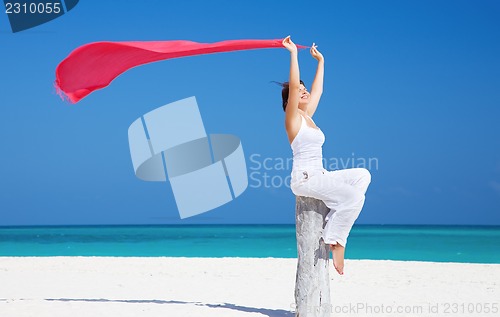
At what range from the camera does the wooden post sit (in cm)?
551

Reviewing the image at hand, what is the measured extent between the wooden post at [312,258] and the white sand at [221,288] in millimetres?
896

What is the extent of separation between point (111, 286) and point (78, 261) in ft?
13.2

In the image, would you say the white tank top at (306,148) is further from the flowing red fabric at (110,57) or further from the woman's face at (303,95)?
the flowing red fabric at (110,57)

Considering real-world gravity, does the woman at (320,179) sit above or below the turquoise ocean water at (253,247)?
below

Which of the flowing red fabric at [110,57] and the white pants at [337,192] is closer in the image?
the white pants at [337,192]

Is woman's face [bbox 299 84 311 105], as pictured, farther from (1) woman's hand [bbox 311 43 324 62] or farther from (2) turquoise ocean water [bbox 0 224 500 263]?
(2) turquoise ocean water [bbox 0 224 500 263]

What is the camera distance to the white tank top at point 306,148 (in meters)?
5.39

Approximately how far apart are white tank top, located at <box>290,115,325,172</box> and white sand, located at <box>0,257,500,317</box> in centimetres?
172

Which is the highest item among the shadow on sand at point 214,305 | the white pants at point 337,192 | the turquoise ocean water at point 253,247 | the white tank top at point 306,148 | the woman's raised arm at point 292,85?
the turquoise ocean water at point 253,247

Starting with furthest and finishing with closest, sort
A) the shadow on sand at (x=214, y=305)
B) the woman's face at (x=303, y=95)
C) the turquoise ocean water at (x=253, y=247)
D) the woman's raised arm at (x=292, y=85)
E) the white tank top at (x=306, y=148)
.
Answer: the turquoise ocean water at (x=253, y=247)
the shadow on sand at (x=214, y=305)
the woman's face at (x=303, y=95)
the white tank top at (x=306, y=148)
the woman's raised arm at (x=292, y=85)

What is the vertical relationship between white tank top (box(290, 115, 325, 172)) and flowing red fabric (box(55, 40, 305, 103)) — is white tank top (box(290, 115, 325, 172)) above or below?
below

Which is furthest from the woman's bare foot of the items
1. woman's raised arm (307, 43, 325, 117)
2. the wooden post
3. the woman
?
woman's raised arm (307, 43, 325, 117)

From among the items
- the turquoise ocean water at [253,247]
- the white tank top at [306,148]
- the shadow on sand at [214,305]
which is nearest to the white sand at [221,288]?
the shadow on sand at [214,305]

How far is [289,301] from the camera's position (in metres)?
7.51
